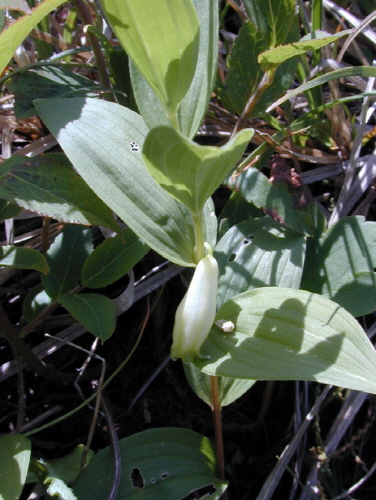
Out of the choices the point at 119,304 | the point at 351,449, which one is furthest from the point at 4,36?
the point at 351,449

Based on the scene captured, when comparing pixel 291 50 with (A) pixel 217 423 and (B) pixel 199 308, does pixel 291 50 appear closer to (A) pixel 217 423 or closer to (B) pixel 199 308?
(B) pixel 199 308

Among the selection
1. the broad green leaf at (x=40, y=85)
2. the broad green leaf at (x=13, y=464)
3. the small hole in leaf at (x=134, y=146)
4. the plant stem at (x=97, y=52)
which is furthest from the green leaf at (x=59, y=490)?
the plant stem at (x=97, y=52)

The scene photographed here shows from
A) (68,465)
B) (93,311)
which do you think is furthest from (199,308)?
(68,465)

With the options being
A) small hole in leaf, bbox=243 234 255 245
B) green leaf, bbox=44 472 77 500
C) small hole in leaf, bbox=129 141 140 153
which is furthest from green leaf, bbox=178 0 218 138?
green leaf, bbox=44 472 77 500

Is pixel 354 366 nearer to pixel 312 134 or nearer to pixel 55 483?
pixel 55 483

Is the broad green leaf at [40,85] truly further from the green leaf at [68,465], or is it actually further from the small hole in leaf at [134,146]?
the green leaf at [68,465]

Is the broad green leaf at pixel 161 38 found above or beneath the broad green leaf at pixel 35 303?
above
